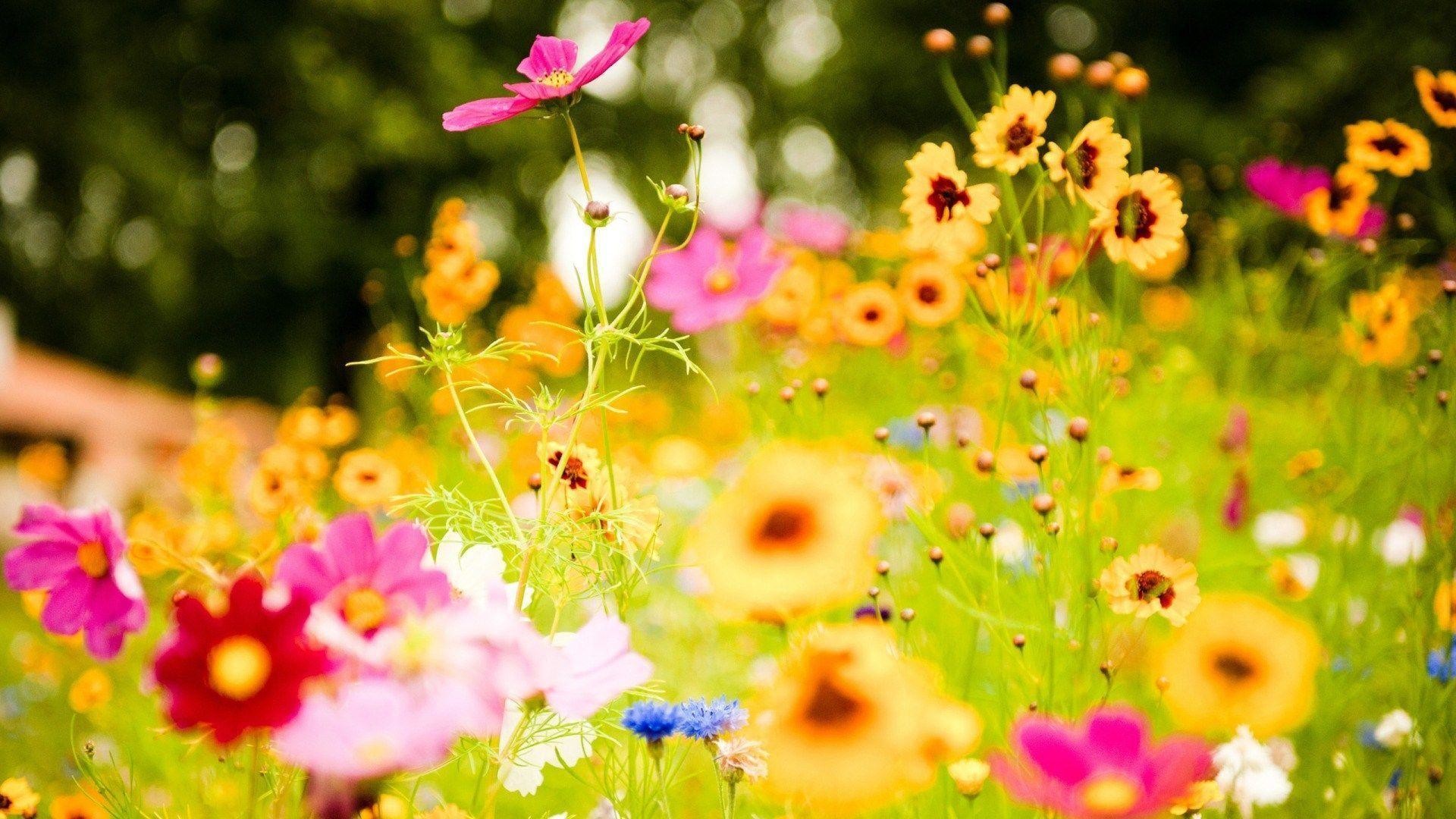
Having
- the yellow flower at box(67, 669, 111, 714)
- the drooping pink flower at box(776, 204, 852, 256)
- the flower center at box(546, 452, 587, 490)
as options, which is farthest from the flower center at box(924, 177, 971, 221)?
the yellow flower at box(67, 669, 111, 714)

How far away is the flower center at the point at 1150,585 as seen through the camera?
2.63ft

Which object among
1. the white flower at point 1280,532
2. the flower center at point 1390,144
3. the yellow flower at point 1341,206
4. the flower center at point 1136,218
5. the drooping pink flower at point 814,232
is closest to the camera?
the flower center at point 1136,218

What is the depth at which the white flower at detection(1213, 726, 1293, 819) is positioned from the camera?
98 centimetres

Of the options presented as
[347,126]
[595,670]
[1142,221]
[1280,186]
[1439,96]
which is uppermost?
[1439,96]

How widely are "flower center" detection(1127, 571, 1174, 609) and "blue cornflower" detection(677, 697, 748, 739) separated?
0.35m

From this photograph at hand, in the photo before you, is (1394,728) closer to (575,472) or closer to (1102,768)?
(1102,768)

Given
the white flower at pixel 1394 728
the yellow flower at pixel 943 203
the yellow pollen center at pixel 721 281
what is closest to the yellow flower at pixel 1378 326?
the white flower at pixel 1394 728

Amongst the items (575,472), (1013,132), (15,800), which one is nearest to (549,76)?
(575,472)

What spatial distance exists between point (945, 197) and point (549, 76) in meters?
0.42

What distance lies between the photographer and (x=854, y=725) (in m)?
0.51

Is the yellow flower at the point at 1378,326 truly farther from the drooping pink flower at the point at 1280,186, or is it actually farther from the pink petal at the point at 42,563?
the pink petal at the point at 42,563

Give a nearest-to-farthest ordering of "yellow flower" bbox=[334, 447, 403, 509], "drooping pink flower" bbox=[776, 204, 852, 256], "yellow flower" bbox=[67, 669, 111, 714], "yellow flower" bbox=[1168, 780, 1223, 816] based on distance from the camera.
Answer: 1. "yellow flower" bbox=[1168, 780, 1223, 816]
2. "yellow flower" bbox=[67, 669, 111, 714]
3. "yellow flower" bbox=[334, 447, 403, 509]
4. "drooping pink flower" bbox=[776, 204, 852, 256]

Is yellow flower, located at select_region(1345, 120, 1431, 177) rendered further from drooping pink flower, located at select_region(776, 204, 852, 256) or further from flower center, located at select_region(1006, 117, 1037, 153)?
drooping pink flower, located at select_region(776, 204, 852, 256)

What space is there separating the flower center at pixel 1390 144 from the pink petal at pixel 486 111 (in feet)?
3.75
